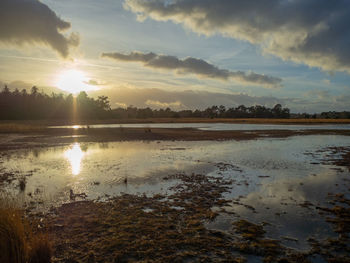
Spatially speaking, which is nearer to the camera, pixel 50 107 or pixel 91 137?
pixel 91 137

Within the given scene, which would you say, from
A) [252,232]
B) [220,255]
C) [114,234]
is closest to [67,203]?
[114,234]

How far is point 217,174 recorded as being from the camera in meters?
15.6

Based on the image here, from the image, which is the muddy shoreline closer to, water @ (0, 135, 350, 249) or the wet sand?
water @ (0, 135, 350, 249)

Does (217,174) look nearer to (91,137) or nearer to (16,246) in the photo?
(16,246)

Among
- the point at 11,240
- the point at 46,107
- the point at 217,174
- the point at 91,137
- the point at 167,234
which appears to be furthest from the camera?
the point at 46,107

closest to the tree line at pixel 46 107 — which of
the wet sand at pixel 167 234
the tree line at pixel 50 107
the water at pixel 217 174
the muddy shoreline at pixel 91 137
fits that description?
the tree line at pixel 50 107

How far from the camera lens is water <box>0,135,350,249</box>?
8.80 m

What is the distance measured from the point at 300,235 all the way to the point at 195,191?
5.45 m

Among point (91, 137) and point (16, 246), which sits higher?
point (16, 246)

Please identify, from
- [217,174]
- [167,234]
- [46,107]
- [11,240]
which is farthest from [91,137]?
[46,107]

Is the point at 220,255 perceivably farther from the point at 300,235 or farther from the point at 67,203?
the point at 67,203

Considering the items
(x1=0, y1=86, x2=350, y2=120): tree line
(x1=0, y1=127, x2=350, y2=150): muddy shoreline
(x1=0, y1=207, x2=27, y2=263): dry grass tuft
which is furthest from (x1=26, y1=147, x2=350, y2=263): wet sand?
(x1=0, y1=86, x2=350, y2=120): tree line

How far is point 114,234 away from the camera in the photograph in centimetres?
729

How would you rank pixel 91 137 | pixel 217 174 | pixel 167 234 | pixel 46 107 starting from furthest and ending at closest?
pixel 46 107, pixel 91 137, pixel 217 174, pixel 167 234
